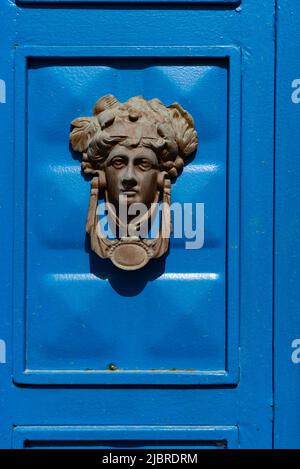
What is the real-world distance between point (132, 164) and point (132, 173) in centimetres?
3

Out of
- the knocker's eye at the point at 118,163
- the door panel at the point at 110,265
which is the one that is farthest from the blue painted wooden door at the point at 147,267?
the knocker's eye at the point at 118,163

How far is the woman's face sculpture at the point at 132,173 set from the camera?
2.05m

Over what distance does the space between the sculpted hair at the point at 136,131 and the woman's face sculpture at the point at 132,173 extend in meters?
0.02

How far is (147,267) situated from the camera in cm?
211

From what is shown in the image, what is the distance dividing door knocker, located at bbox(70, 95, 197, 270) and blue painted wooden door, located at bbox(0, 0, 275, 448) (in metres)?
0.05

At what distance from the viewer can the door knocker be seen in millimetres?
2061

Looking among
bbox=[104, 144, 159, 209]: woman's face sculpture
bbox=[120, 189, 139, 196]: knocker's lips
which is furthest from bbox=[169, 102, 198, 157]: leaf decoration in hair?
bbox=[120, 189, 139, 196]: knocker's lips

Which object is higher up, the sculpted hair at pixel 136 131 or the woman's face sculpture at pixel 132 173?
the sculpted hair at pixel 136 131

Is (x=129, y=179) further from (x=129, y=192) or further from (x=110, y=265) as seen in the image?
(x=110, y=265)

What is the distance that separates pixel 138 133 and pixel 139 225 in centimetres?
29

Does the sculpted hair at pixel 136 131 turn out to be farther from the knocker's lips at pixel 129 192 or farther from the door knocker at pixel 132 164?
the knocker's lips at pixel 129 192
